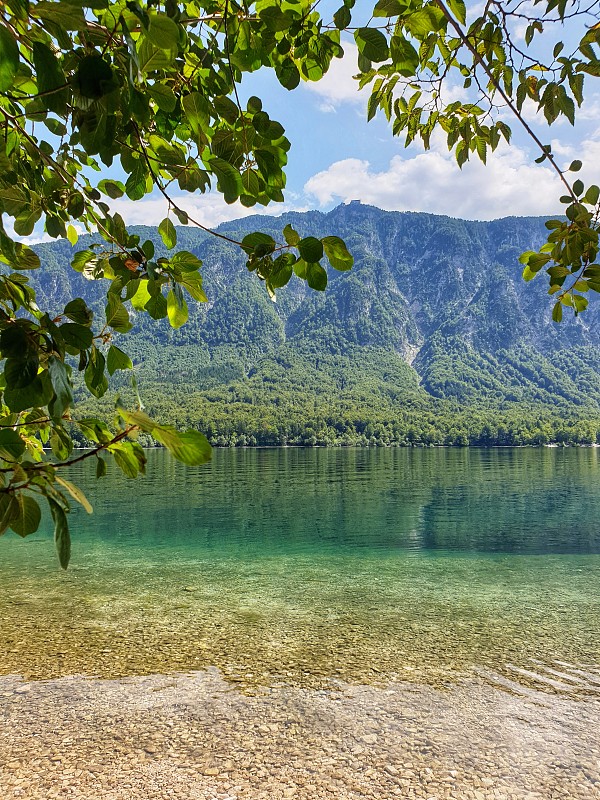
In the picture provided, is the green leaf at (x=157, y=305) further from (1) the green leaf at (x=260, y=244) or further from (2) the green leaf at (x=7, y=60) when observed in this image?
(2) the green leaf at (x=7, y=60)

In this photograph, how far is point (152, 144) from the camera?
1683 mm

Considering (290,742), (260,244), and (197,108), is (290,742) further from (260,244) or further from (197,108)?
(197,108)

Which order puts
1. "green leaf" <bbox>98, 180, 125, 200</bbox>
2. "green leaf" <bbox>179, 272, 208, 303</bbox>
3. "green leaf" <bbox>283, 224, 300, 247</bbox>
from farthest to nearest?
1. "green leaf" <bbox>98, 180, 125, 200</bbox>
2. "green leaf" <bbox>179, 272, 208, 303</bbox>
3. "green leaf" <bbox>283, 224, 300, 247</bbox>

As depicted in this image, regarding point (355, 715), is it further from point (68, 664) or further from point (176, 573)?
point (176, 573)

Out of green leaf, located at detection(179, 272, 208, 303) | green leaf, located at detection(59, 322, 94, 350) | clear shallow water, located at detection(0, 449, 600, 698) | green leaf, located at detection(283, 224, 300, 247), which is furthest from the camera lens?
clear shallow water, located at detection(0, 449, 600, 698)

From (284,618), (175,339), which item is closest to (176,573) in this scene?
(284,618)

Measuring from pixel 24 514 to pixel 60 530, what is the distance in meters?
0.14

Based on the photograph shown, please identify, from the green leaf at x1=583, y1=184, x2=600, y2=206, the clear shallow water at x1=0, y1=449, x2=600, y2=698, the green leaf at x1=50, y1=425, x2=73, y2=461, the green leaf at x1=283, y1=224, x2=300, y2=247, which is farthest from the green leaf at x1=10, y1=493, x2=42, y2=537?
the clear shallow water at x1=0, y1=449, x2=600, y2=698

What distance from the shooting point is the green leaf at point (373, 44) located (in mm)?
1203

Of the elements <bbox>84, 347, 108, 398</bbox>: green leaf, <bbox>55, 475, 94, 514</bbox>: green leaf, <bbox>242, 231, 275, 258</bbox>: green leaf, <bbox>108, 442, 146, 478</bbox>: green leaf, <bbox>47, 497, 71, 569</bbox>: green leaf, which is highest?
<bbox>242, 231, 275, 258</bbox>: green leaf

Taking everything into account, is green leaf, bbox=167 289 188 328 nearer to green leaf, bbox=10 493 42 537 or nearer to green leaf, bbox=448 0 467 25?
green leaf, bbox=10 493 42 537

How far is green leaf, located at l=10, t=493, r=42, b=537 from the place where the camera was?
0.82 metres

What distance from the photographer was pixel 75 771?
554 centimetres

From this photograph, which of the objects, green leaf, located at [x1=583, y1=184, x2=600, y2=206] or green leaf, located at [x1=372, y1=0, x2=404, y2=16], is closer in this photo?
green leaf, located at [x1=372, y1=0, x2=404, y2=16]
